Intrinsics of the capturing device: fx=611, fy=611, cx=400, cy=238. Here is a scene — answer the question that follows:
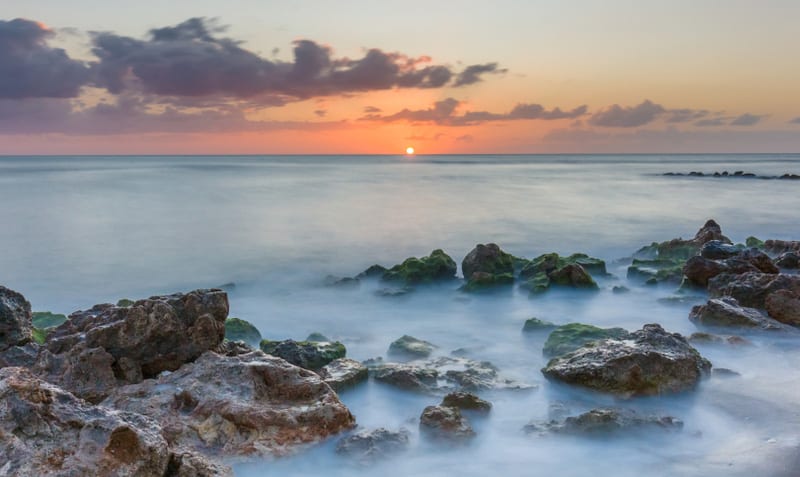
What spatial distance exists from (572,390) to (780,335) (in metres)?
2.94

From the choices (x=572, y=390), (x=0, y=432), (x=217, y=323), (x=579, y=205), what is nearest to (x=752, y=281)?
(x=572, y=390)

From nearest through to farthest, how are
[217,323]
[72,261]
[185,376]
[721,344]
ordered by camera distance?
[185,376] < [217,323] < [721,344] < [72,261]

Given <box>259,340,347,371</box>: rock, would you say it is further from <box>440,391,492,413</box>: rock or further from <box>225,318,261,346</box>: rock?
<box>440,391,492,413</box>: rock

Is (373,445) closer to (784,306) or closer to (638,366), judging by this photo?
(638,366)

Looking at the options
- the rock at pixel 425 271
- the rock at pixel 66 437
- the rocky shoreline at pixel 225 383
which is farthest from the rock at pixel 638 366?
the rock at pixel 425 271

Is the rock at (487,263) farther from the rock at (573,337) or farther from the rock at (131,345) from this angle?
the rock at (131,345)

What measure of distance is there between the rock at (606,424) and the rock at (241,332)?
3.55m

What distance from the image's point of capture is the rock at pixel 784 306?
6.97 m

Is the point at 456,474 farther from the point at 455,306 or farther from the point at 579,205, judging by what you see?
the point at 579,205

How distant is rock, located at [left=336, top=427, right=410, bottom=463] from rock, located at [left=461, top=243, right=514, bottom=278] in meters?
5.88

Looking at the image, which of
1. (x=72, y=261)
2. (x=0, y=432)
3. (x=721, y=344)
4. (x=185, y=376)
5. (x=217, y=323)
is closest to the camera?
(x=0, y=432)

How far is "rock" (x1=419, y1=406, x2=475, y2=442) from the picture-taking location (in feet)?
14.6

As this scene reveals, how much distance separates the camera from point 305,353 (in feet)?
18.8

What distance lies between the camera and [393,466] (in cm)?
411
